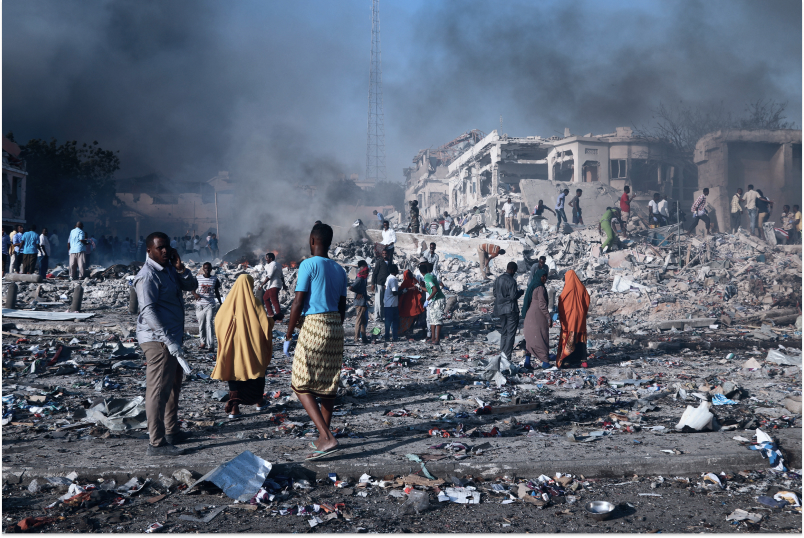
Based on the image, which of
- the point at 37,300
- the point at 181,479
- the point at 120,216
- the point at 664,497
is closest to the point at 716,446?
the point at 664,497

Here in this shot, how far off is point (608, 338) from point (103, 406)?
8.19m

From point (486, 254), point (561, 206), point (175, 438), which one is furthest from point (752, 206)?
point (175, 438)

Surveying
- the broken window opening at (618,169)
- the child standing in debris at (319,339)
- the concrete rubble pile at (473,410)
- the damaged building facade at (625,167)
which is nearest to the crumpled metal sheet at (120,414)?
the concrete rubble pile at (473,410)

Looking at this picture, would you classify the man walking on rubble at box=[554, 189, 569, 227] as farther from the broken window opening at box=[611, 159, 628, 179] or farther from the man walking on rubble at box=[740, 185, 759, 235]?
the broken window opening at box=[611, 159, 628, 179]

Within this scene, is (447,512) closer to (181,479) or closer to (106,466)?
(181,479)

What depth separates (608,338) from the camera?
9883mm

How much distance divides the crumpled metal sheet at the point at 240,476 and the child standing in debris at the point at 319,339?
16.5 inches

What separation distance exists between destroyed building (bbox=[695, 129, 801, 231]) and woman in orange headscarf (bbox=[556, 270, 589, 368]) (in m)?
16.0

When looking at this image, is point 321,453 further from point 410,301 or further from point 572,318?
point 410,301

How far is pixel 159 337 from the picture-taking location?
3646 mm

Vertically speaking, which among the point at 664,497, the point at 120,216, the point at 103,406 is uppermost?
the point at 120,216

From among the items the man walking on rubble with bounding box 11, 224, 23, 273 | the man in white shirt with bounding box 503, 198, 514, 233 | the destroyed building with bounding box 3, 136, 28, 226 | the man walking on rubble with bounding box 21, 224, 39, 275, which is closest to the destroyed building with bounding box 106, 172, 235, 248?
the destroyed building with bounding box 3, 136, 28, 226

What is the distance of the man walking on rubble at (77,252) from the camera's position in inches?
590

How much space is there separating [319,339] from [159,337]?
1053 millimetres
